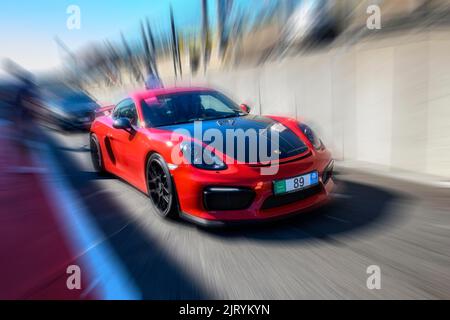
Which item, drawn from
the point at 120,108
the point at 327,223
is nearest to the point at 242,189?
the point at 327,223

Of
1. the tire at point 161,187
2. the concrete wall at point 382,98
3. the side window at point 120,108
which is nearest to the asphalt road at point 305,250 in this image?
the tire at point 161,187

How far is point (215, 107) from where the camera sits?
4.85 meters

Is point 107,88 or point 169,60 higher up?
point 169,60

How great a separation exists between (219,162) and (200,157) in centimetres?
18

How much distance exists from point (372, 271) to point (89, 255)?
7.00 feet

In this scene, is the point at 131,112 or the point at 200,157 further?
the point at 131,112

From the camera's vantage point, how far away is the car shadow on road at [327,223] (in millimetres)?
3316

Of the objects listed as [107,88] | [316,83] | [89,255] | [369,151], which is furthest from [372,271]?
[107,88]

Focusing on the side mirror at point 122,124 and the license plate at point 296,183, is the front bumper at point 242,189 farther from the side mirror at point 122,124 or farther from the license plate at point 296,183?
the side mirror at point 122,124

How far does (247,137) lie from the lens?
3.71 m

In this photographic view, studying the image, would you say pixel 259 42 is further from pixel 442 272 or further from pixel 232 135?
pixel 442 272

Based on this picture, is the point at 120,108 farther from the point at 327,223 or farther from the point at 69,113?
the point at 69,113

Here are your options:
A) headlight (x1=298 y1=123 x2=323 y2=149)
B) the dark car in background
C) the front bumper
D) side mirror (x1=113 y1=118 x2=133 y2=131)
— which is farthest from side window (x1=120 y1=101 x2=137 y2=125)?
the dark car in background

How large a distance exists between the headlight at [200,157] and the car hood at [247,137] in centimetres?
11
